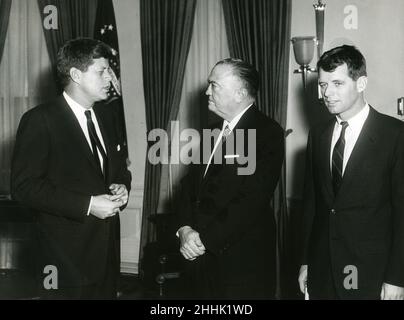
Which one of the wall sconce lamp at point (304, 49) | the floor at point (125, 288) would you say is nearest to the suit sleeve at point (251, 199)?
the wall sconce lamp at point (304, 49)

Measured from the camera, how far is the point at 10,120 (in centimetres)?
636

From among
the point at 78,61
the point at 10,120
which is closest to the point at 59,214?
the point at 78,61

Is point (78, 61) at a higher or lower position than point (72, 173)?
higher

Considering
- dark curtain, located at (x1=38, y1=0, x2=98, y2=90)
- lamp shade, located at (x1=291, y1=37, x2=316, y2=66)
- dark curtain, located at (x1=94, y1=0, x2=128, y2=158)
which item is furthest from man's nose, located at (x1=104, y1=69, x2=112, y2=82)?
dark curtain, located at (x1=38, y1=0, x2=98, y2=90)

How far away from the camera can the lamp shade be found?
14.3 ft

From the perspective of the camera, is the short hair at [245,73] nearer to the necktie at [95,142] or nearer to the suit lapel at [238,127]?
the suit lapel at [238,127]

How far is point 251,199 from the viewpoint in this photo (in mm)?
2521

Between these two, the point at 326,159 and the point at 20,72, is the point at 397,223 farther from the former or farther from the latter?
the point at 20,72

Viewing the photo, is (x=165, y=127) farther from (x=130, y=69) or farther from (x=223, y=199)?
(x=223, y=199)

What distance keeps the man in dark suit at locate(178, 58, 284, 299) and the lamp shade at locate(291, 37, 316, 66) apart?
184 centimetres

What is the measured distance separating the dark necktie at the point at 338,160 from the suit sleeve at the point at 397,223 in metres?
0.24

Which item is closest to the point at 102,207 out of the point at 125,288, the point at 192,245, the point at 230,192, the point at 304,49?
the point at 192,245

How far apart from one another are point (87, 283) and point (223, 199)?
801 mm

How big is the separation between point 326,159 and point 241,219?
52cm
